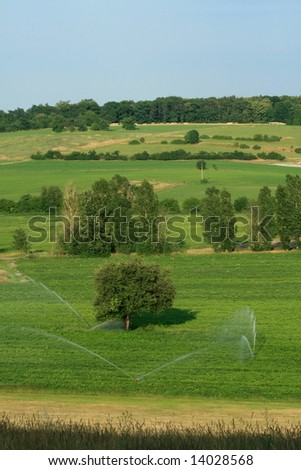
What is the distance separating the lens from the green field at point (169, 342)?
28.8 meters

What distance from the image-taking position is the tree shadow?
127ft

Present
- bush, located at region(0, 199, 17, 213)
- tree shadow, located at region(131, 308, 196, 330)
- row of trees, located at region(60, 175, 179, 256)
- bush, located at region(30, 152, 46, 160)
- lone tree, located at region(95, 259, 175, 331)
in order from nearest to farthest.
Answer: lone tree, located at region(95, 259, 175, 331) → tree shadow, located at region(131, 308, 196, 330) → row of trees, located at region(60, 175, 179, 256) → bush, located at region(0, 199, 17, 213) → bush, located at region(30, 152, 46, 160)

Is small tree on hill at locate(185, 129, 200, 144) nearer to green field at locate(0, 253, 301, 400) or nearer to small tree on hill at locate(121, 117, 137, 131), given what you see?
small tree on hill at locate(121, 117, 137, 131)

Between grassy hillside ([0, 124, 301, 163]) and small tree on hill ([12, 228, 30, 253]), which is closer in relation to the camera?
small tree on hill ([12, 228, 30, 253])

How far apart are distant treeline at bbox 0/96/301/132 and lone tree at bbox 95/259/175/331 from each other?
120 metres

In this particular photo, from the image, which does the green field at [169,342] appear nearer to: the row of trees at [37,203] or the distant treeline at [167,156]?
the row of trees at [37,203]

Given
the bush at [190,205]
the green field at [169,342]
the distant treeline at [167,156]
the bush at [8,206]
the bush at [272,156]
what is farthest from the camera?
the bush at [272,156]

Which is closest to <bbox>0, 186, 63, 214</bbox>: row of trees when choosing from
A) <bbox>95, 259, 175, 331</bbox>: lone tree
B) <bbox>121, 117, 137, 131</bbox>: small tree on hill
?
<bbox>95, 259, 175, 331</bbox>: lone tree

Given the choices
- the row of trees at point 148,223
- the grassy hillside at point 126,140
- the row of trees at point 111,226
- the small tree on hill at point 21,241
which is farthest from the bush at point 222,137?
the small tree on hill at point 21,241

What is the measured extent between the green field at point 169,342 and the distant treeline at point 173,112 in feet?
361

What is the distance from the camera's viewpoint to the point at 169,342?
35062 mm

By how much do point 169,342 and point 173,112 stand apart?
135915mm

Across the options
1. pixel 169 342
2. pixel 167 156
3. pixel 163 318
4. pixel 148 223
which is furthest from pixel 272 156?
pixel 169 342

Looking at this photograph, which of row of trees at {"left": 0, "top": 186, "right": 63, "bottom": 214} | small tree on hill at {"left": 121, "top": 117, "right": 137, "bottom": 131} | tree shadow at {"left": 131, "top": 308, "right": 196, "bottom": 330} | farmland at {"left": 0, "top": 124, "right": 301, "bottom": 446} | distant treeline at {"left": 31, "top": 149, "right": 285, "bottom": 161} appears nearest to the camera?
farmland at {"left": 0, "top": 124, "right": 301, "bottom": 446}
